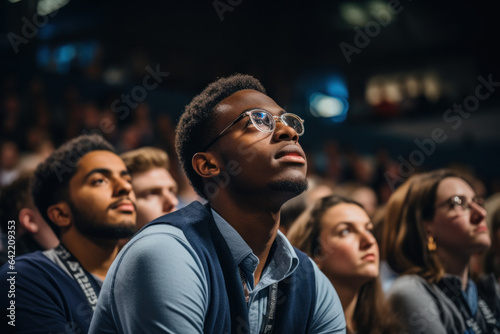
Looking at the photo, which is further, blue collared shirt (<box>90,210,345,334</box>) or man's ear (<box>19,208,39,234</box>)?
man's ear (<box>19,208,39,234</box>)

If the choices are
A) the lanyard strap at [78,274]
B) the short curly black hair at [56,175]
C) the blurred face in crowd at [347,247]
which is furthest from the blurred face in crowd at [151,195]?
the blurred face in crowd at [347,247]

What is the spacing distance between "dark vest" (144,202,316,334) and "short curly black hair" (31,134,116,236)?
830 millimetres

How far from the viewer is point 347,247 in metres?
2.25

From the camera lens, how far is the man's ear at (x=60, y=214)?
6.93ft

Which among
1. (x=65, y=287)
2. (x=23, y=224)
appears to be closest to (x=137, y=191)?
(x=23, y=224)

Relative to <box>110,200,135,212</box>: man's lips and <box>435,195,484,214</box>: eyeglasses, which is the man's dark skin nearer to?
<box>110,200,135,212</box>: man's lips

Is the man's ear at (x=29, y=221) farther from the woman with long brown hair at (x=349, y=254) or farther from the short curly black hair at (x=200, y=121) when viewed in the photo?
the woman with long brown hair at (x=349, y=254)

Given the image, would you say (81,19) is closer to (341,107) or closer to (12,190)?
(341,107)

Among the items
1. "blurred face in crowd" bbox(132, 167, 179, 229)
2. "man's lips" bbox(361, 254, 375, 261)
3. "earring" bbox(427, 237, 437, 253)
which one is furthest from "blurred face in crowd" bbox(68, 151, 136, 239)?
"earring" bbox(427, 237, 437, 253)

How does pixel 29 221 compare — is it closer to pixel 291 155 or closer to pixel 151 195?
pixel 151 195

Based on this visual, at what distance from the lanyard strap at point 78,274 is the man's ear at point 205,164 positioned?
63cm

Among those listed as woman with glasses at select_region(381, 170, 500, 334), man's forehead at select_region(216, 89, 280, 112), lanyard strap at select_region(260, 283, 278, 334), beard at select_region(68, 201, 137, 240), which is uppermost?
man's forehead at select_region(216, 89, 280, 112)

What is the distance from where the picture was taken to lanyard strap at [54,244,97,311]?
1.86 m

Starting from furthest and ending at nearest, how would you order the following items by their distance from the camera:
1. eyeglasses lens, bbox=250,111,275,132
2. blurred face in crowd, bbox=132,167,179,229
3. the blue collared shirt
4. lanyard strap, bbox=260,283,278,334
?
blurred face in crowd, bbox=132,167,179,229 < eyeglasses lens, bbox=250,111,275,132 < lanyard strap, bbox=260,283,278,334 < the blue collared shirt
